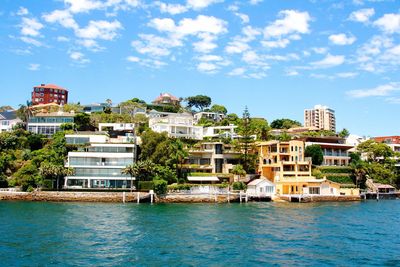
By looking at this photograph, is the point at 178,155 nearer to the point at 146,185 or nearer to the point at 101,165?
the point at 146,185

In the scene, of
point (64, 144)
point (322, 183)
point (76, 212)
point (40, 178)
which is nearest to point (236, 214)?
point (76, 212)

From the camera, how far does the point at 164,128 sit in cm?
9912

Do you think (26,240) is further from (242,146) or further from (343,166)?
(343,166)

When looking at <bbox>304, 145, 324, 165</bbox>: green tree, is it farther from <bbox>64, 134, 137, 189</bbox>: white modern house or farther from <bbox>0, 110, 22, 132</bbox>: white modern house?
<bbox>0, 110, 22, 132</bbox>: white modern house

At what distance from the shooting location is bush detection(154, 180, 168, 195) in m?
71.4

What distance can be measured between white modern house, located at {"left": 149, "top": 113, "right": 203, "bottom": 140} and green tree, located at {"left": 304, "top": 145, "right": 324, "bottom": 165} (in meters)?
28.1

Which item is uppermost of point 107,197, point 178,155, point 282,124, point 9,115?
point 282,124

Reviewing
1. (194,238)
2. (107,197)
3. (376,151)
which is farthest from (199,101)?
(194,238)

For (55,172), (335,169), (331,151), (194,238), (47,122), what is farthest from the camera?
(47,122)

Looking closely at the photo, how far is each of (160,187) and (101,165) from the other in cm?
1405

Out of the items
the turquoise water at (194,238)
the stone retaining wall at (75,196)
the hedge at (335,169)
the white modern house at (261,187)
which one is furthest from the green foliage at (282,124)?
the turquoise water at (194,238)

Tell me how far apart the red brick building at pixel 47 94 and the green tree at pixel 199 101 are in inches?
1930

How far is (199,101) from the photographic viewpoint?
509 feet

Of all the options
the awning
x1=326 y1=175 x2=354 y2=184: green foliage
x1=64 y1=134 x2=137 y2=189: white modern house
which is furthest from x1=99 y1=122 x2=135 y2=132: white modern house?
x1=326 y1=175 x2=354 y2=184: green foliage
